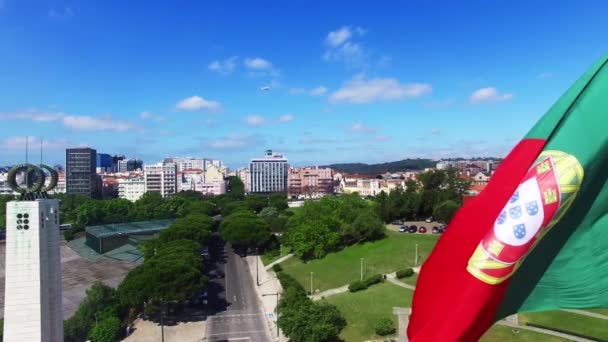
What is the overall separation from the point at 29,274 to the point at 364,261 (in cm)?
3313

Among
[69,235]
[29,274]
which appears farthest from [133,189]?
[29,274]

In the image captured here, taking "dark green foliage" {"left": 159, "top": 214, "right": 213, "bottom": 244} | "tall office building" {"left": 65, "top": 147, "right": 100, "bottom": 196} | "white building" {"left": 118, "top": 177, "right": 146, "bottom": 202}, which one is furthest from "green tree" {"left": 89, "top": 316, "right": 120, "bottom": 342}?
"tall office building" {"left": 65, "top": 147, "right": 100, "bottom": 196}

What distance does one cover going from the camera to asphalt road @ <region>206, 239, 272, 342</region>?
109 ft

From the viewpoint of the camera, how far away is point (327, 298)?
38.9 m

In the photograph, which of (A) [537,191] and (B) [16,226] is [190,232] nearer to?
(B) [16,226]

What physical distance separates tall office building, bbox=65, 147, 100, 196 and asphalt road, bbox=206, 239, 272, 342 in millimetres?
101608

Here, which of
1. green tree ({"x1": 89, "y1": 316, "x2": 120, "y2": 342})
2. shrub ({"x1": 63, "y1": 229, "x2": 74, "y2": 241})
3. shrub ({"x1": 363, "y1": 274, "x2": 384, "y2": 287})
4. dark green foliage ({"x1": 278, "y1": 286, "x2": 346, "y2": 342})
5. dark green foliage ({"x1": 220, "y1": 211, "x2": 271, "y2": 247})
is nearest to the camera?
dark green foliage ({"x1": 278, "y1": 286, "x2": 346, "y2": 342})

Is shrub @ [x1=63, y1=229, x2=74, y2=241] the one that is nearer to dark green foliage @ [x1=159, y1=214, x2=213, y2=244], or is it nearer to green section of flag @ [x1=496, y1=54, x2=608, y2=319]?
dark green foliage @ [x1=159, y1=214, x2=213, y2=244]

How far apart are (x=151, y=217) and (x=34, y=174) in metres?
74.3

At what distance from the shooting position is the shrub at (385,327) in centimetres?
Answer: 2880

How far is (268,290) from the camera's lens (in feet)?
146

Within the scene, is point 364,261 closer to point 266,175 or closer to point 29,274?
point 29,274

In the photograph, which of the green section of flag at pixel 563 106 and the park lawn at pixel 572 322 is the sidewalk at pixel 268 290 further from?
the green section of flag at pixel 563 106

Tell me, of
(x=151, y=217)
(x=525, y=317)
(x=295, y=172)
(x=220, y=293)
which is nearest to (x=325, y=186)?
(x=295, y=172)
